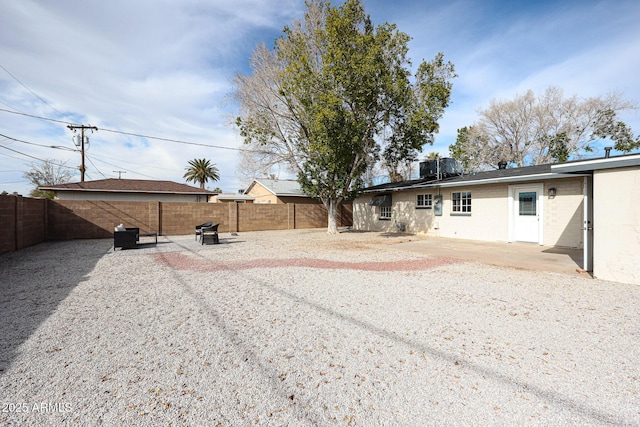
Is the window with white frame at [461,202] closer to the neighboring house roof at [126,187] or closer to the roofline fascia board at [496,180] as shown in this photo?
the roofline fascia board at [496,180]

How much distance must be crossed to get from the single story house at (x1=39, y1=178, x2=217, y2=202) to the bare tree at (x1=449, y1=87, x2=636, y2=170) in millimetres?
25256

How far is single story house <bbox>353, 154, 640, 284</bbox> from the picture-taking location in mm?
5434

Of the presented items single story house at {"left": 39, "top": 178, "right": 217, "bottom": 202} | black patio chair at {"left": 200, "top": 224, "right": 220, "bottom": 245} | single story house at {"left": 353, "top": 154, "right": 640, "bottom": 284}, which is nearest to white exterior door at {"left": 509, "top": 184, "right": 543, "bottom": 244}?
single story house at {"left": 353, "top": 154, "right": 640, "bottom": 284}

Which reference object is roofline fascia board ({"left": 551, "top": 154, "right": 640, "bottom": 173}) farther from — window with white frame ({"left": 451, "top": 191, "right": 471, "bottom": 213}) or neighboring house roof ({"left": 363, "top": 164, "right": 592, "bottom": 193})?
window with white frame ({"left": 451, "top": 191, "right": 471, "bottom": 213})

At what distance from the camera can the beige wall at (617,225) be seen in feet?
17.4

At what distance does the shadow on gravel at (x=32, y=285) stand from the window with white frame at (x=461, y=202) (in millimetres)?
13976

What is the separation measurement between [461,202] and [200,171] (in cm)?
3738

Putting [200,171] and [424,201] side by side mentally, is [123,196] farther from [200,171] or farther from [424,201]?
[200,171]

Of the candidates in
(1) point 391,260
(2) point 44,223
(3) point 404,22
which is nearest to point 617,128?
(3) point 404,22

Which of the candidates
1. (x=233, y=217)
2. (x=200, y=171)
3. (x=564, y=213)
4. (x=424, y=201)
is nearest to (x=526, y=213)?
(x=564, y=213)

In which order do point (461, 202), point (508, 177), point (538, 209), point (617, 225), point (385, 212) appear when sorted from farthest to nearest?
point (385, 212), point (461, 202), point (508, 177), point (538, 209), point (617, 225)

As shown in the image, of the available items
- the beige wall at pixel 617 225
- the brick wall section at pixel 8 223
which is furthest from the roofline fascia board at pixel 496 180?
the brick wall section at pixel 8 223

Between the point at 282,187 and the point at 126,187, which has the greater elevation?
the point at 282,187

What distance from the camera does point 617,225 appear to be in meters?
A: 5.46
